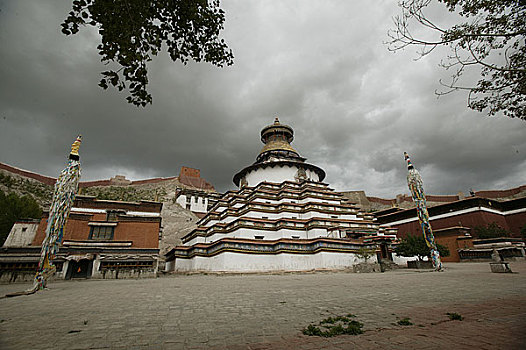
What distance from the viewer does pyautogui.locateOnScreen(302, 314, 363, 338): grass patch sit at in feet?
11.5

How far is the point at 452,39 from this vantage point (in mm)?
5766

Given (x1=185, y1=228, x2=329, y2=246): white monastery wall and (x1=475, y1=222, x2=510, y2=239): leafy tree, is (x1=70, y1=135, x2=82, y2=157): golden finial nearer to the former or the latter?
(x1=185, y1=228, x2=329, y2=246): white monastery wall

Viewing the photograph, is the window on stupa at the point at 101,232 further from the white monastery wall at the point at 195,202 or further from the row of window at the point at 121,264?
the white monastery wall at the point at 195,202

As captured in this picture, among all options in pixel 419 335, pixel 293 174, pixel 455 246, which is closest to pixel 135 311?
pixel 419 335

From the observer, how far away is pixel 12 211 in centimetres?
3250

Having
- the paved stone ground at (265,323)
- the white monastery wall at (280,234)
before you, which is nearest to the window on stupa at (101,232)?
the white monastery wall at (280,234)

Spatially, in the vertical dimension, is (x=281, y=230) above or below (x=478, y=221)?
below

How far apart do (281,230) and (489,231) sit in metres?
27.0

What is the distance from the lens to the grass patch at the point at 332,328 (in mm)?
3512

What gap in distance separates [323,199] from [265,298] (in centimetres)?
2115

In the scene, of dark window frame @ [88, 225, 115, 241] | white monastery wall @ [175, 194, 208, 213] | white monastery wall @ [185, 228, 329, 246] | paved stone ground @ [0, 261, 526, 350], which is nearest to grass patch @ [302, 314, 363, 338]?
paved stone ground @ [0, 261, 526, 350]

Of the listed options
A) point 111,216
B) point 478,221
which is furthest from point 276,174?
point 478,221

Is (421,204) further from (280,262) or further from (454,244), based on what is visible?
(454,244)

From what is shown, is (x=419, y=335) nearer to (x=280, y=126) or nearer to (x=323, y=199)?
(x=323, y=199)
